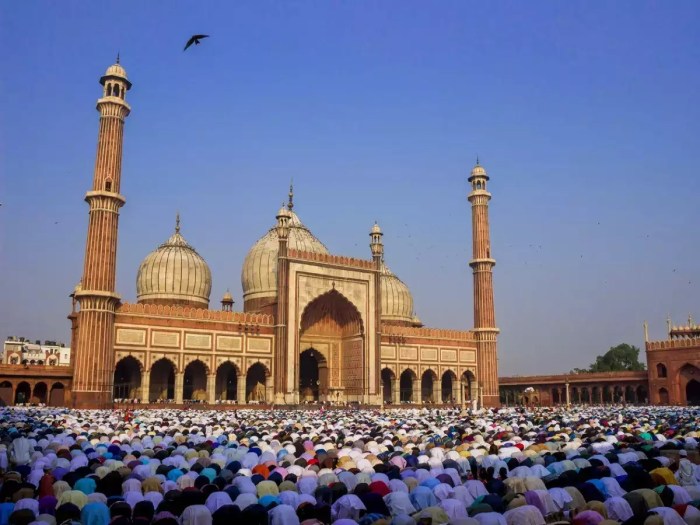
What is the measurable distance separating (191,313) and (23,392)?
9.14 m

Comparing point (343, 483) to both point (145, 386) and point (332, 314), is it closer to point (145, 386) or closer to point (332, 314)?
point (145, 386)

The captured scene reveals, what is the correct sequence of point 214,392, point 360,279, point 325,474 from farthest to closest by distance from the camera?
point 360,279 < point 214,392 < point 325,474

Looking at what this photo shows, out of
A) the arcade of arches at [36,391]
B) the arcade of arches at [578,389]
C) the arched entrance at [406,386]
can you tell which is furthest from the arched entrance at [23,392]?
the arcade of arches at [578,389]

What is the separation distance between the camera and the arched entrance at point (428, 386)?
4091 cm

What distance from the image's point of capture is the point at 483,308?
4122 centimetres

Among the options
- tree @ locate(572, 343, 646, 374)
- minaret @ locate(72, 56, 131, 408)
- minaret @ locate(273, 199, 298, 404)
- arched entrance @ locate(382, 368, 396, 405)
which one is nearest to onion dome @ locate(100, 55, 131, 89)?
minaret @ locate(72, 56, 131, 408)

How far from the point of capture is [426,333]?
40375 millimetres

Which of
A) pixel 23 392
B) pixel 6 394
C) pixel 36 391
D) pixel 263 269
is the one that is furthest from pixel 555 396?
pixel 6 394

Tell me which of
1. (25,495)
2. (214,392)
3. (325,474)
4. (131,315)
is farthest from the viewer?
(214,392)

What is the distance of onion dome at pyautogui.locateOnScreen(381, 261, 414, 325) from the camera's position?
1764 inches

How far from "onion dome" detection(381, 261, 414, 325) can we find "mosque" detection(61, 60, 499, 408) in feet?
0.31

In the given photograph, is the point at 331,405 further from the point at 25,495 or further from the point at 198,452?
the point at 25,495

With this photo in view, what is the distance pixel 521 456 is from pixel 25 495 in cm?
701

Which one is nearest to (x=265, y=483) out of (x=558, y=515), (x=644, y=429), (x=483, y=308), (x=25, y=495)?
(x=25, y=495)
